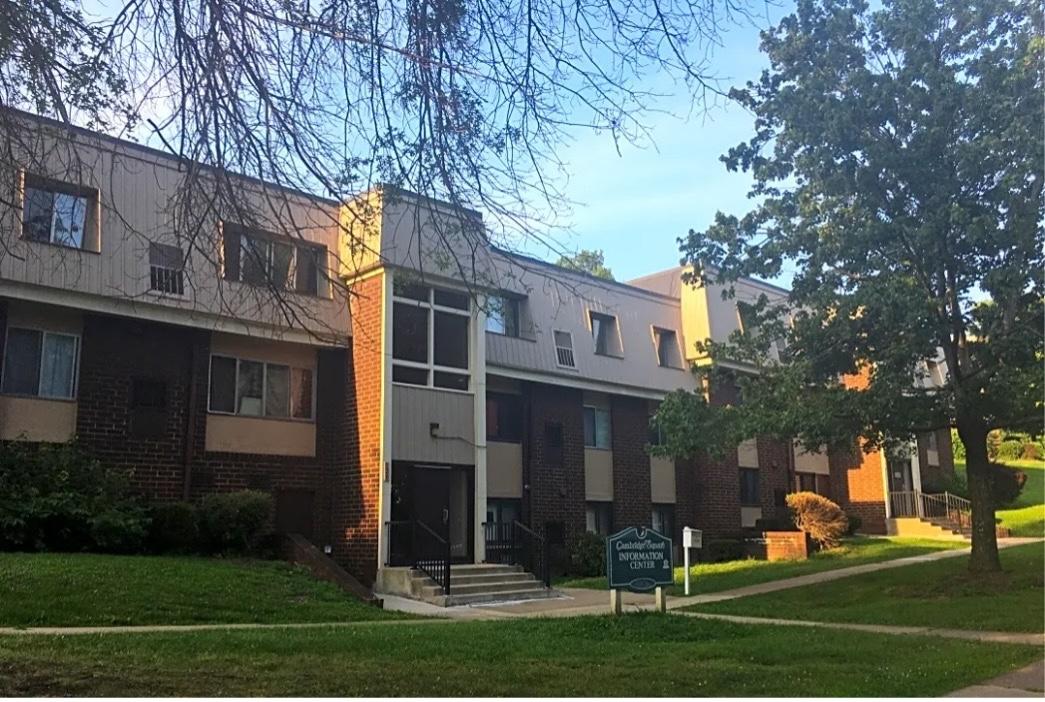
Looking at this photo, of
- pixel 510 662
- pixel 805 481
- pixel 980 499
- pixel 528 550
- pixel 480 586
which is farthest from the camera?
pixel 805 481

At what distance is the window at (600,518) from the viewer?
993 inches

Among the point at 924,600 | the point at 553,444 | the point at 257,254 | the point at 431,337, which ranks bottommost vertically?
the point at 924,600

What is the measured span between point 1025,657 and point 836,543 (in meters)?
18.3

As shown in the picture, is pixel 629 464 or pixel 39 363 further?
pixel 629 464

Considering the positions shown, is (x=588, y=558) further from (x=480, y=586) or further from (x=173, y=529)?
(x=173, y=529)

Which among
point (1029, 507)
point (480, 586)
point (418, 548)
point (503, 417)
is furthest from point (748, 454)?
point (1029, 507)

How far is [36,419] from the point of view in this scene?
54.8 feet

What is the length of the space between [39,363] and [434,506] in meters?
8.08

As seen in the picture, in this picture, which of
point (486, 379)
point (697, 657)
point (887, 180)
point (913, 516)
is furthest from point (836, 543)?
point (697, 657)

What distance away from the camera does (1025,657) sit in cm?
1049

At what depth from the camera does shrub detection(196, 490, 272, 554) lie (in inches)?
669

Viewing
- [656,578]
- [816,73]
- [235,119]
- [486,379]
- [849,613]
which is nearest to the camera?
[235,119]

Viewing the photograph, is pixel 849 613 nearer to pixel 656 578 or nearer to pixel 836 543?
pixel 656 578

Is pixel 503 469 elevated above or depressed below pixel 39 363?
below
